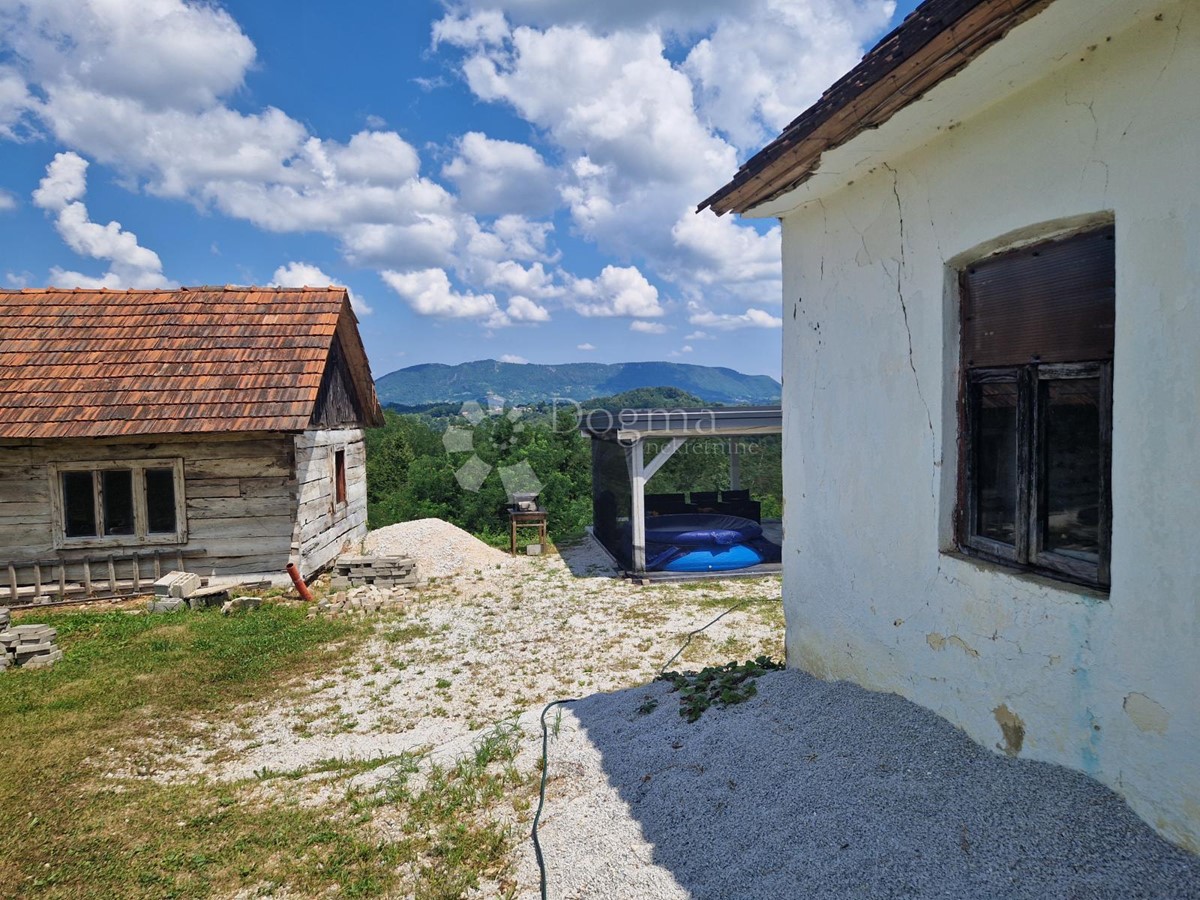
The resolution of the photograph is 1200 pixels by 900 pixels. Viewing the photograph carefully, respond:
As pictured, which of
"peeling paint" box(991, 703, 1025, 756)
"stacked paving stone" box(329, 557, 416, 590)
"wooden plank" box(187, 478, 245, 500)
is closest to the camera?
"peeling paint" box(991, 703, 1025, 756)

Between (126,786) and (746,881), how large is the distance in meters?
4.26

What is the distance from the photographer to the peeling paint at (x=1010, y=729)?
2.73m

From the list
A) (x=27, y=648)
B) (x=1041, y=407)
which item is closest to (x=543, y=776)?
(x=1041, y=407)

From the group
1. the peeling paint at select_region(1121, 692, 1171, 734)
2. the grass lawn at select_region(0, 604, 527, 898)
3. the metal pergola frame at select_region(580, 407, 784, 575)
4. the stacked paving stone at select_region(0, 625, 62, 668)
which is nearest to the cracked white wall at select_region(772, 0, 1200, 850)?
the peeling paint at select_region(1121, 692, 1171, 734)

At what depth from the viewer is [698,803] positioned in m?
3.21

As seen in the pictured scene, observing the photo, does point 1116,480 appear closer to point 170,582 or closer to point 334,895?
point 334,895

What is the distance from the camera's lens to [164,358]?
10438 millimetres

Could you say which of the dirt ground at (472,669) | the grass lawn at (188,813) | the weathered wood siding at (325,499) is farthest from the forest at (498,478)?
the grass lawn at (188,813)

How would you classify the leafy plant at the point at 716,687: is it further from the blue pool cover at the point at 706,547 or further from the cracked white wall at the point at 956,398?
the blue pool cover at the point at 706,547

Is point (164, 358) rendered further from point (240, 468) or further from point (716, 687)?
point (716, 687)

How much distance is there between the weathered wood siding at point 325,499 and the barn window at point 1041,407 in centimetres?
940

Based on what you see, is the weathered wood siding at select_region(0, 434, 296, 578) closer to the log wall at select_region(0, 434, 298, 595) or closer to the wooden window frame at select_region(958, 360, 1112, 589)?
the log wall at select_region(0, 434, 298, 595)

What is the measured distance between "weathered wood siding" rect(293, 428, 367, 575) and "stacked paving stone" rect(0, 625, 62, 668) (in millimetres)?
3275

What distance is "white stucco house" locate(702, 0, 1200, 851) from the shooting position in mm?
2146
